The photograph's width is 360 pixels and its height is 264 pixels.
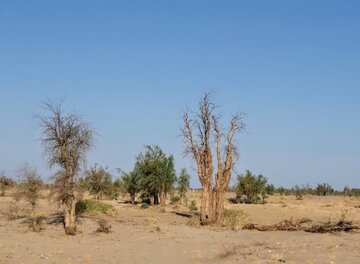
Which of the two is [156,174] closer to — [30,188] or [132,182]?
[132,182]

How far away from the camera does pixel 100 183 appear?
62969 mm

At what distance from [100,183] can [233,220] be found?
31.9 metres

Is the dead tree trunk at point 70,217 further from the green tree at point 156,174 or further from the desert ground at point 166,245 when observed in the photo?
the green tree at point 156,174

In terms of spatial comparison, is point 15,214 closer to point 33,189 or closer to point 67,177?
point 33,189

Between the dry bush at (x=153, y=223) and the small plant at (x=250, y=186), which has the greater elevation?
the small plant at (x=250, y=186)

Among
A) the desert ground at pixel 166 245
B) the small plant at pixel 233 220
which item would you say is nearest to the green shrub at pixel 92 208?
the desert ground at pixel 166 245

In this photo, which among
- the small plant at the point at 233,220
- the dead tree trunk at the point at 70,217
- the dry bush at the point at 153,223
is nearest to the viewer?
the dead tree trunk at the point at 70,217

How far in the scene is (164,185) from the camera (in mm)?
A: 51750

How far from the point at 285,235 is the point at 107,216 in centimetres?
1619

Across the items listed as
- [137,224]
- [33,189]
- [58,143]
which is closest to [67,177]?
[58,143]

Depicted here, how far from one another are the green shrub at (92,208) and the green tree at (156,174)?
10671 mm

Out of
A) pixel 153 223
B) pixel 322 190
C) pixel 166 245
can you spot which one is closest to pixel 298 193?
pixel 322 190

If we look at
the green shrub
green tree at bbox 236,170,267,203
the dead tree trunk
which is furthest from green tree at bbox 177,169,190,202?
the dead tree trunk

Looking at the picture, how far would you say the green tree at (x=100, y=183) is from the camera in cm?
6168
